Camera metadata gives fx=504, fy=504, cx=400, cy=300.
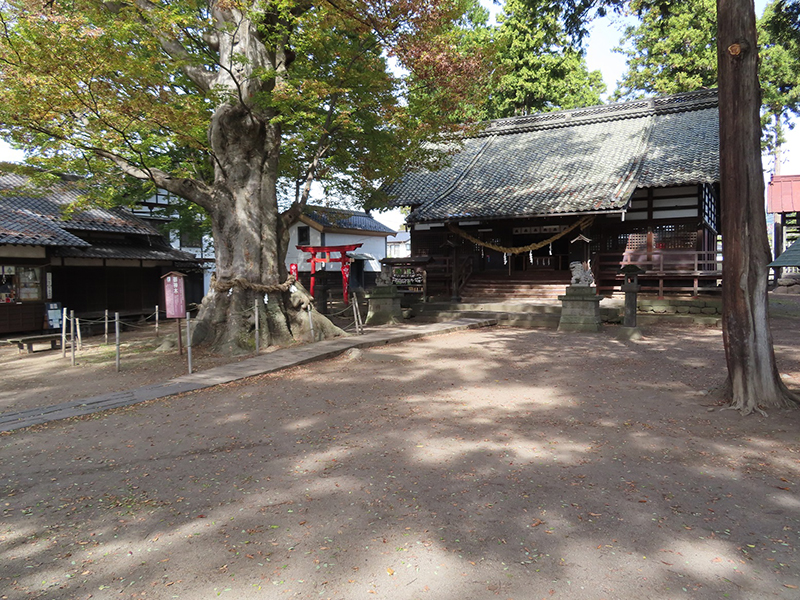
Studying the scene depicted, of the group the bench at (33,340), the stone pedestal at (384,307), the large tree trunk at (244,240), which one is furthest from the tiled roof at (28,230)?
the stone pedestal at (384,307)

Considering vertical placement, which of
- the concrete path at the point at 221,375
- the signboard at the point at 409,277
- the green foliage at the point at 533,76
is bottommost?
the concrete path at the point at 221,375

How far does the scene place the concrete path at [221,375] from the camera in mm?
6793

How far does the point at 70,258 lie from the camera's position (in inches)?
680

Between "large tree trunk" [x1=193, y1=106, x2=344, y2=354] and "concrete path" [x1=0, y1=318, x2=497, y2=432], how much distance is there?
1.07m

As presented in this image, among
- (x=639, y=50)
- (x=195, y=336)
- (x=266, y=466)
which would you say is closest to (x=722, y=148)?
(x=266, y=466)

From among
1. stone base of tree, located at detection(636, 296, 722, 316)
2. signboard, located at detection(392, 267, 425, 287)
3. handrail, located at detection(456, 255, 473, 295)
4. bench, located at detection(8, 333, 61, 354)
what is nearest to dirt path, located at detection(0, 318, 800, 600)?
bench, located at detection(8, 333, 61, 354)

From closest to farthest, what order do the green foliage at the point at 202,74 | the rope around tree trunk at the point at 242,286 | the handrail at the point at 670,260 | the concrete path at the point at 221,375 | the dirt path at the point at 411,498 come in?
the dirt path at the point at 411,498 < the concrete path at the point at 221,375 < the green foliage at the point at 202,74 < the rope around tree trunk at the point at 242,286 < the handrail at the point at 670,260

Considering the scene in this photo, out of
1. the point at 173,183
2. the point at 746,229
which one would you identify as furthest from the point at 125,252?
the point at 746,229

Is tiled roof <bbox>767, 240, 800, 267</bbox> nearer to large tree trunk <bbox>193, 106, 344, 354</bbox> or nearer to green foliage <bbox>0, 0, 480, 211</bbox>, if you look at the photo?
green foliage <bbox>0, 0, 480, 211</bbox>

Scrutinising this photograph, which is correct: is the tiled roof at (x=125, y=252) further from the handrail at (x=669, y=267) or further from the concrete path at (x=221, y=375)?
the handrail at (x=669, y=267)

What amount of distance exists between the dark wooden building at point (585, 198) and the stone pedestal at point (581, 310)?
3248 mm

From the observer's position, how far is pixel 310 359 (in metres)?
9.93

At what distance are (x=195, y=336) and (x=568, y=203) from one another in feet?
39.4

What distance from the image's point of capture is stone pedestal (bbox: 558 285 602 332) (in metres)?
13.5
